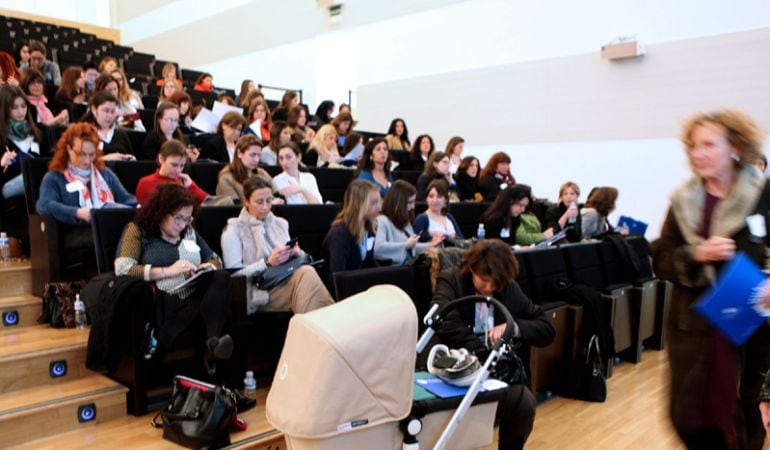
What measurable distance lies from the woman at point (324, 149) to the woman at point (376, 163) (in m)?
0.96

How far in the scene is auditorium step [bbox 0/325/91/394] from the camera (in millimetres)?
2828

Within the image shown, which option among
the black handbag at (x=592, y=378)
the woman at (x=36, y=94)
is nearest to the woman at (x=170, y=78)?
the woman at (x=36, y=94)

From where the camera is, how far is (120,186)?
389 cm

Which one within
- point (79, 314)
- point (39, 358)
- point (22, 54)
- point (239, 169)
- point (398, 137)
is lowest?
point (39, 358)

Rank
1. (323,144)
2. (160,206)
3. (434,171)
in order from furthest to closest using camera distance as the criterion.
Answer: (323,144) < (434,171) < (160,206)

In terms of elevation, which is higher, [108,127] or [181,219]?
[108,127]

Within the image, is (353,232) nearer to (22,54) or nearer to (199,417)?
(199,417)

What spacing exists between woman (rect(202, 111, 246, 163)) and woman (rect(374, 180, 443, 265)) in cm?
180

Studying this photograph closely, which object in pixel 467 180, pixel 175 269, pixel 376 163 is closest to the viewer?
pixel 175 269

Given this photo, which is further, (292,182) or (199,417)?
(292,182)

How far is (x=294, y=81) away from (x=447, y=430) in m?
9.66

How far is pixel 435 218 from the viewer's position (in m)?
Result: 4.52

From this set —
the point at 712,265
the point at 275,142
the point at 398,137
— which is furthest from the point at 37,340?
the point at 398,137

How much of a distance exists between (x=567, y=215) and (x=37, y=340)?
4469 millimetres
